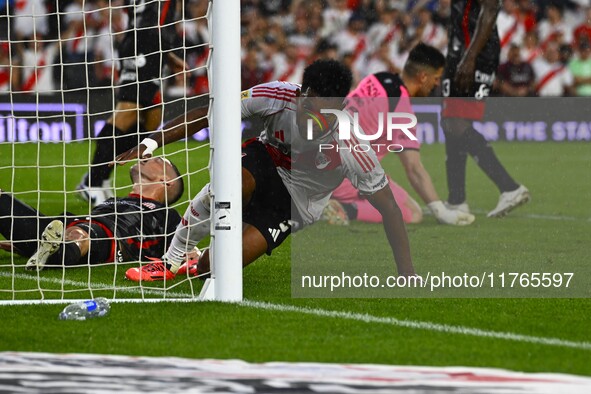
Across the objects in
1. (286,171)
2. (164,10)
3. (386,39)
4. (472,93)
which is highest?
(386,39)

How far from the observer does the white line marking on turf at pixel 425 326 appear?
5090 millimetres

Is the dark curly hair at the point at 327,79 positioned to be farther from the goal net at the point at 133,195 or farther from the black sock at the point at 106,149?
the black sock at the point at 106,149

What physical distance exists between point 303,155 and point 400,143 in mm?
3184

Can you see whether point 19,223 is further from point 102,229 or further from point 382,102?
point 382,102

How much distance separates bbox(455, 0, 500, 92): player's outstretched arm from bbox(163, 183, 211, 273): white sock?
3.28 meters

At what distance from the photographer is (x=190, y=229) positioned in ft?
22.6

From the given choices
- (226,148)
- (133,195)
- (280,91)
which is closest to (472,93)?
(133,195)

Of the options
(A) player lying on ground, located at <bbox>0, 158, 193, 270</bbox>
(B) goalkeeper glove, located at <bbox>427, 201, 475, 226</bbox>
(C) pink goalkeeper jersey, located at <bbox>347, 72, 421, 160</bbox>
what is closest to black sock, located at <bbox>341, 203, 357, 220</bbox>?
(C) pink goalkeeper jersey, located at <bbox>347, 72, 421, 160</bbox>

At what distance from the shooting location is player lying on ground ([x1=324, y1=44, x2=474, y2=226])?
9484 millimetres

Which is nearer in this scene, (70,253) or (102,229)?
(70,253)

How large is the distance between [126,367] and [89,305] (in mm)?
1156

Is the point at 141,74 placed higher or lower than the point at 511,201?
higher

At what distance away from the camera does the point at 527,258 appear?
25.5 ft

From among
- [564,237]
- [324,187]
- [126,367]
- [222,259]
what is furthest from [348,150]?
[564,237]
